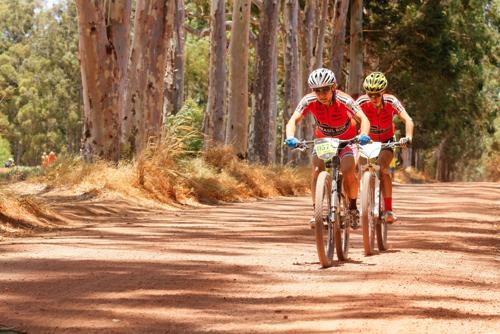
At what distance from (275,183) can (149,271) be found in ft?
64.0

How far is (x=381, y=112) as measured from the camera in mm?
12570

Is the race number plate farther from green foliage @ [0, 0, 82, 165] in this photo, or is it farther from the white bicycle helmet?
green foliage @ [0, 0, 82, 165]

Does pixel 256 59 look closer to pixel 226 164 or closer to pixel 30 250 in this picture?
pixel 226 164

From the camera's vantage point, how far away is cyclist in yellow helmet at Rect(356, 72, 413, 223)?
1244 centimetres

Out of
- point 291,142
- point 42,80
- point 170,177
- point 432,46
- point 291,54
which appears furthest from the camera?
point 42,80

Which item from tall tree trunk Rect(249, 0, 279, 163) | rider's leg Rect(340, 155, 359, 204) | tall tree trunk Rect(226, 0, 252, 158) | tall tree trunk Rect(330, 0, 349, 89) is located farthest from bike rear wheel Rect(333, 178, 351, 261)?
tall tree trunk Rect(330, 0, 349, 89)

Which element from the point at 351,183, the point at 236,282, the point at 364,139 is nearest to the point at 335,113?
the point at 364,139

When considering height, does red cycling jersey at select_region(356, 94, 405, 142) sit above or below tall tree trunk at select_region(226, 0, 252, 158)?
below

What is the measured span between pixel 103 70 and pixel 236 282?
12010mm

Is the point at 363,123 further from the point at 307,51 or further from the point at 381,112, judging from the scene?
the point at 307,51

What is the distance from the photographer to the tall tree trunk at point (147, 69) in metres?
23.1

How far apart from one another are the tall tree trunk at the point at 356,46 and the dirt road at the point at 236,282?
1130 inches

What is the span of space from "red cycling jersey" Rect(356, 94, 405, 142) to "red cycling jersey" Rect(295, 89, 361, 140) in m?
1.36

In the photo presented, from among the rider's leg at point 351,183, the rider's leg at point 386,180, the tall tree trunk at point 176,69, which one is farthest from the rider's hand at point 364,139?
the tall tree trunk at point 176,69
